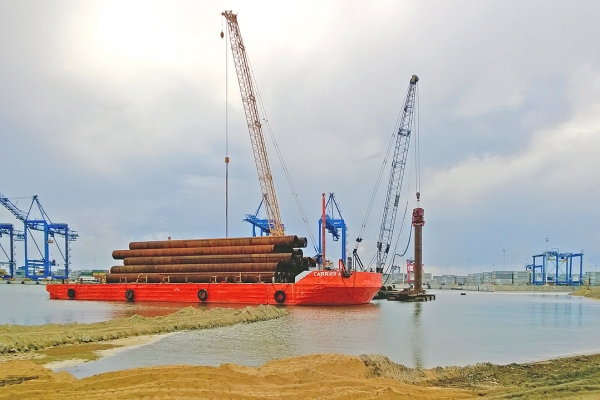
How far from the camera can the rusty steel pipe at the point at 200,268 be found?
50562mm

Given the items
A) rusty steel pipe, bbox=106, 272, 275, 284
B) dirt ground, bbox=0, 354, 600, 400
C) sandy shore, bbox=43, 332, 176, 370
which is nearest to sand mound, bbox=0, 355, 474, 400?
dirt ground, bbox=0, 354, 600, 400

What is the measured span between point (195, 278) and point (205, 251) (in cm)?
368

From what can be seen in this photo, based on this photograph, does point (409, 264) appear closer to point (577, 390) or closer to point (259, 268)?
point (259, 268)

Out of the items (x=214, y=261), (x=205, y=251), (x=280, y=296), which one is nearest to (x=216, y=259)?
(x=214, y=261)

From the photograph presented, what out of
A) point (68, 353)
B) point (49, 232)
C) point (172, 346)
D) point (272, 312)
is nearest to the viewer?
point (68, 353)

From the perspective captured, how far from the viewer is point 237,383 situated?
33.1 feet

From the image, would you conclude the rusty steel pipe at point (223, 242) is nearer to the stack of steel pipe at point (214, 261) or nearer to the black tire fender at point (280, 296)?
the stack of steel pipe at point (214, 261)

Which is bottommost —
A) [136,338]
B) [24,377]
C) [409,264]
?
[409,264]

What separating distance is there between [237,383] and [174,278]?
155ft

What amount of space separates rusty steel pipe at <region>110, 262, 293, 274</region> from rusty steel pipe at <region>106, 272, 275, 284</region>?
55 cm

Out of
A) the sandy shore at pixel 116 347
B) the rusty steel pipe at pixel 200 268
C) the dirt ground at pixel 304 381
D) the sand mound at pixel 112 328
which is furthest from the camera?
the rusty steel pipe at pixel 200 268

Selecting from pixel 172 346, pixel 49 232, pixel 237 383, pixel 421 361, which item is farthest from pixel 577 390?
pixel 49 232

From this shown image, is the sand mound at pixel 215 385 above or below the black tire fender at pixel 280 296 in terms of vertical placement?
above

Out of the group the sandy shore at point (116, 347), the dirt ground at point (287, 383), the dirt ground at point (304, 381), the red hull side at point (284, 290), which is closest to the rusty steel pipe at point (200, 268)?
the red hull side at point (284, 290)
